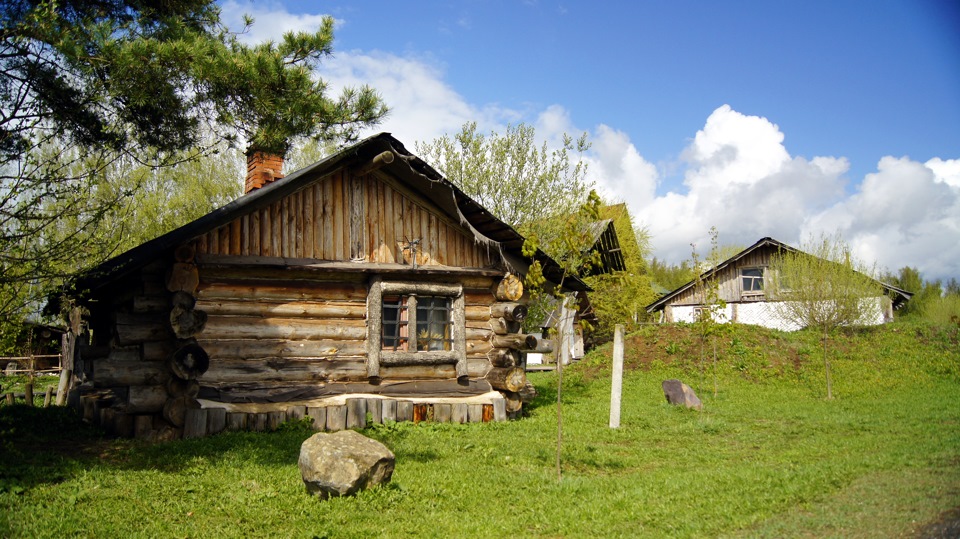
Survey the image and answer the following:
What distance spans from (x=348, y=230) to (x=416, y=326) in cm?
234

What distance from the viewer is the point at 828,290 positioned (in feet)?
77.4

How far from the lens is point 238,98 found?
27.8 feet

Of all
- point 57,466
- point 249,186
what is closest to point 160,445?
point 57,466

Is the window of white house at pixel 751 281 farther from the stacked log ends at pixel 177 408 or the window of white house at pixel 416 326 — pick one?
the stacked log ends at pixel 177 408

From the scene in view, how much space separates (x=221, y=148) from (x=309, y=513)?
18.0ft

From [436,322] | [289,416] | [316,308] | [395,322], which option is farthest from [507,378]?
[289,416]

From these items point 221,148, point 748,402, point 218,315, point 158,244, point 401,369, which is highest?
point 221,148

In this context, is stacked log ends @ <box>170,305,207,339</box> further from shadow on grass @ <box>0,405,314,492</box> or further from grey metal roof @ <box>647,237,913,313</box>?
grey metal roof @ <box>647,237,913,313</box>

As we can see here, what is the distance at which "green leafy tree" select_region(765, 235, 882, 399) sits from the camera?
23.4 m

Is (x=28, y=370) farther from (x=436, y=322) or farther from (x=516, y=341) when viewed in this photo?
(x=516, y=341)

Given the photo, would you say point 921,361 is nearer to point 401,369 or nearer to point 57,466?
point 401,369

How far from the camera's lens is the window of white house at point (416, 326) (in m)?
12.7

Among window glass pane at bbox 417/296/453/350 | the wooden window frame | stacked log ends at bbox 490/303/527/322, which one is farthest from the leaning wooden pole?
the wooden window frame

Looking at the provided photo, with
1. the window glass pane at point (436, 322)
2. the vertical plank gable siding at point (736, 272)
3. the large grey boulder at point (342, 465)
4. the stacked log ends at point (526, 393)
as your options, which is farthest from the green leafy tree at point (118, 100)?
the vertical plank gable siding at point (736, 272)
